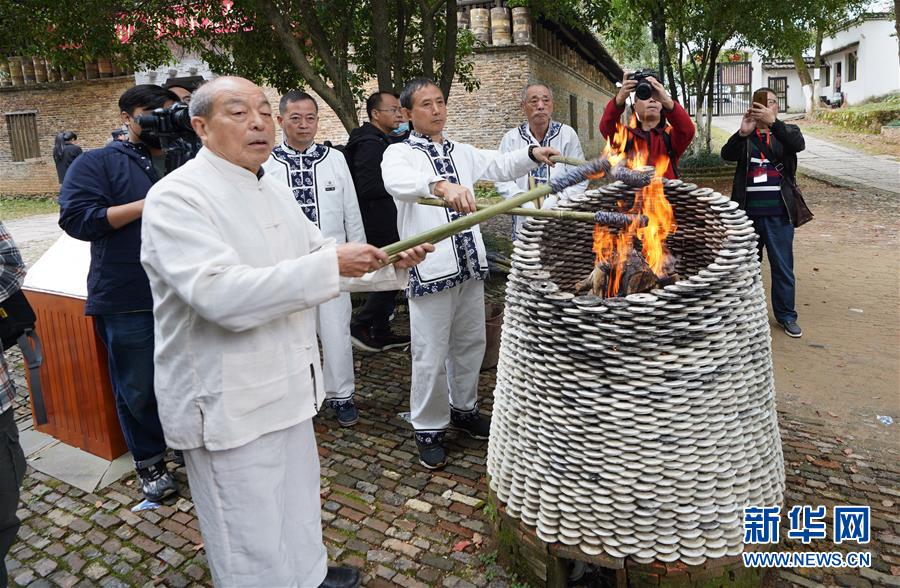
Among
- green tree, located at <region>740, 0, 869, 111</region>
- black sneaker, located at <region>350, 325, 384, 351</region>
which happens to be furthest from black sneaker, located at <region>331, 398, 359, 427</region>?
green tree, located at <region>740, 0, 869, 111</region>

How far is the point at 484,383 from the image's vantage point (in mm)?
4812

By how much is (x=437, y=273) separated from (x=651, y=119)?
186 cm

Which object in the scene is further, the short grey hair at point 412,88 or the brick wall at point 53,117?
the brick wall at point 53,117

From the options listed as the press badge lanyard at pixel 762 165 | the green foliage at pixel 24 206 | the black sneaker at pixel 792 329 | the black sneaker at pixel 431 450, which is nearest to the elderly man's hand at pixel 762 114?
the press badge lanyard at pixel 762 165

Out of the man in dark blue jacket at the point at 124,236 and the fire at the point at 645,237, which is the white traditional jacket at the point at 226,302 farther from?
the fire at the point at 645,237

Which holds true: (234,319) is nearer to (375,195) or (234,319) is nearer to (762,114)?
(375,195)

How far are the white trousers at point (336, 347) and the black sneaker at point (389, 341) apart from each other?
55.6 inches

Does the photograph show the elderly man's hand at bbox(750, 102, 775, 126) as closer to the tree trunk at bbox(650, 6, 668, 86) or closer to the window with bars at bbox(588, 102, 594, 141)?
the tree trunk at bbox(650, 6, 668, 86)

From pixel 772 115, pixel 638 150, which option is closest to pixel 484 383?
pixel 638 150

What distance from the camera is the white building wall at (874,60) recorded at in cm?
2939

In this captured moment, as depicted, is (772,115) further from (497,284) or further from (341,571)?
A: (341,571)

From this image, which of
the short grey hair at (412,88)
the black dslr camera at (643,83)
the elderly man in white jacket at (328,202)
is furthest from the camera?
the elderly man in white jacket at (328,202)

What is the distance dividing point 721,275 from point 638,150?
2.05 m

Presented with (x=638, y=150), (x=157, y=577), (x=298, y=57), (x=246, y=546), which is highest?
(x=298, y=57)
